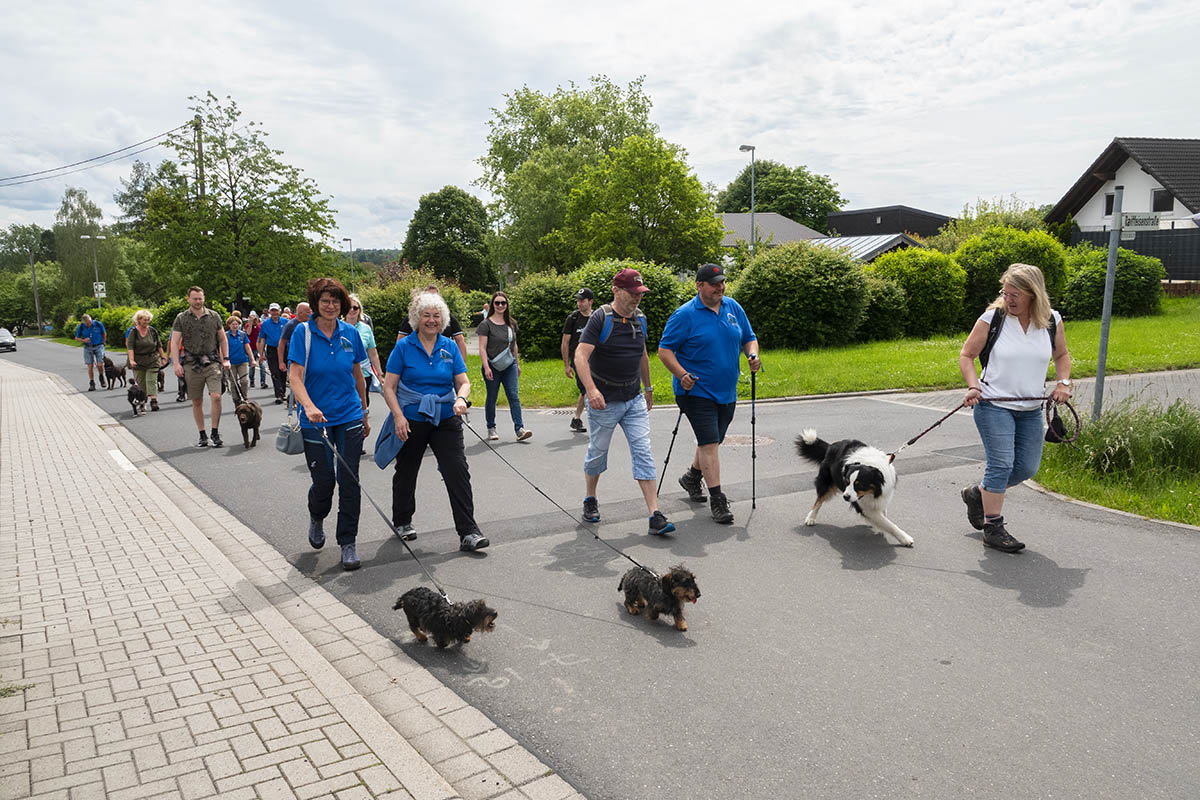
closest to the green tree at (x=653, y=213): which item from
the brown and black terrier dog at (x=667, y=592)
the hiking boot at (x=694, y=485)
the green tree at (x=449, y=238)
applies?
the hiking boot at (x=694, y=485)

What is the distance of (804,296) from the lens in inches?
784

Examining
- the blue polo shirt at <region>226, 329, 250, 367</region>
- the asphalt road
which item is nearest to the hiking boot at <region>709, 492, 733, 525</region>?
the asphalt road

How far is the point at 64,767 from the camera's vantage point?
10.2ft

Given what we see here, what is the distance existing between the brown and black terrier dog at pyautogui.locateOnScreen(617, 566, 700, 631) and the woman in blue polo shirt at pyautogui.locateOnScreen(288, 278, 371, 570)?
7.33ft

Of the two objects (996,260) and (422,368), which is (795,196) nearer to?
(996,260)

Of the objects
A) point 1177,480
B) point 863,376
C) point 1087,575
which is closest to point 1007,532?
point 1087,575

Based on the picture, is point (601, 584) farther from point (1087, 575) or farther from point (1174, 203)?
point (1174, 203)

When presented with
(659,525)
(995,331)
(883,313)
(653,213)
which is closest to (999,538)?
(995,331)

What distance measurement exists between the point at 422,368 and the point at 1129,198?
4333 cm

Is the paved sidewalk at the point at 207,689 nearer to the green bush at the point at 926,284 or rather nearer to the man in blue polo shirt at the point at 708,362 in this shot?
the man in blue polo shirt at the point at 708,362

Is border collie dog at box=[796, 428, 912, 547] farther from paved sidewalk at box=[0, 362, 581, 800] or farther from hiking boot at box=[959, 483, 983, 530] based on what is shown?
paved sidewalk at box=[0, 362, 581, 800]

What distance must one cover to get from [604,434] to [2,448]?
32.2ft

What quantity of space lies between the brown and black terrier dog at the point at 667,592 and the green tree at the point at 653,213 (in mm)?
34513

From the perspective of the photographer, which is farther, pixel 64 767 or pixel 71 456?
pixel 71 456
